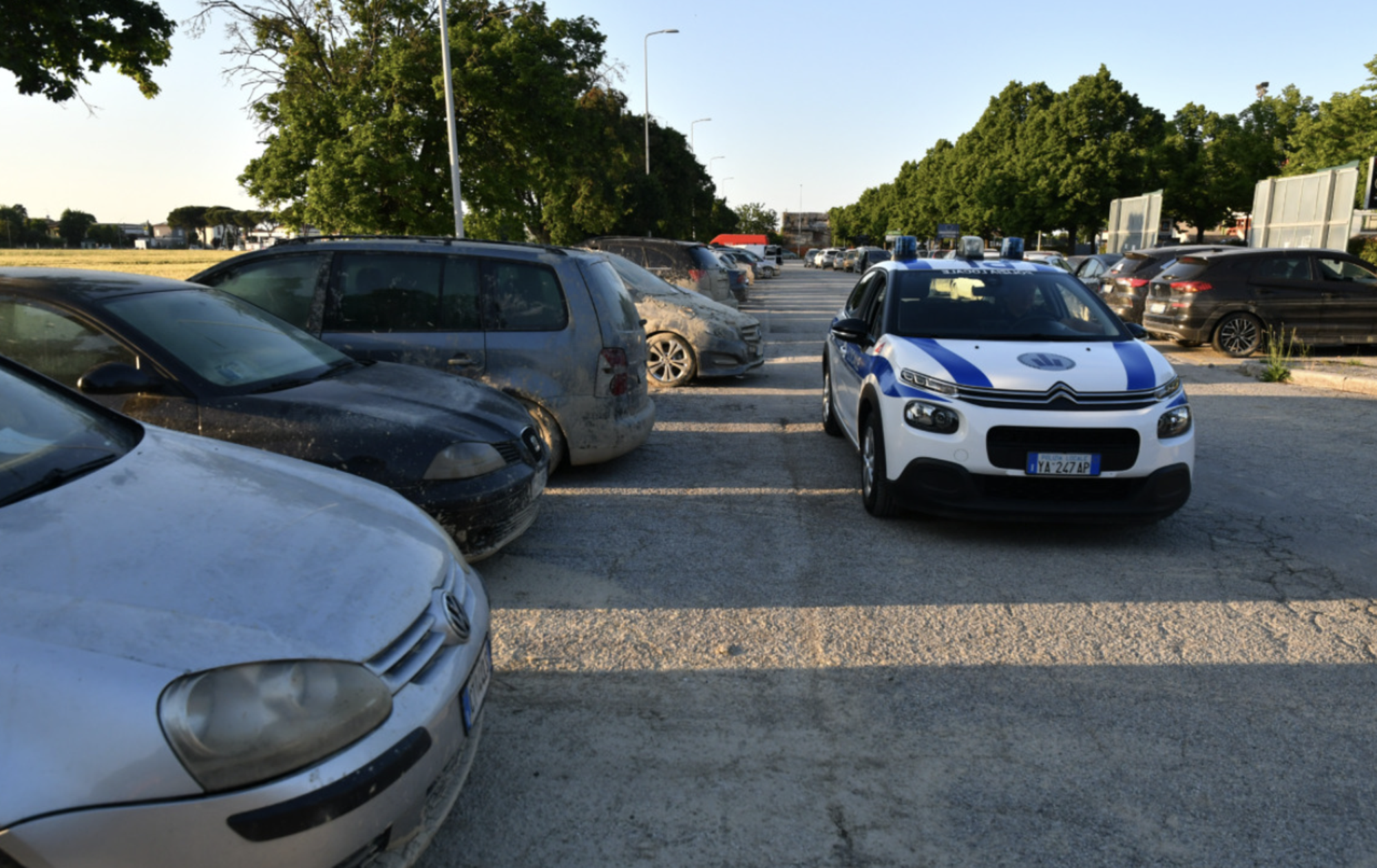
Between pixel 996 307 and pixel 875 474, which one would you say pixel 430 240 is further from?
pixel 996 307

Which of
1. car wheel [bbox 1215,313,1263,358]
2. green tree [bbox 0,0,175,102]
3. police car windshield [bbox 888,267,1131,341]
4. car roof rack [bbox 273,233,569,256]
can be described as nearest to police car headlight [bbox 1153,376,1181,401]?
police car windshield [bbox 888,267,1131,341]

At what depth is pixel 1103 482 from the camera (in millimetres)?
5016

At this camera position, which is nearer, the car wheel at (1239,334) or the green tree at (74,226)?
the car wheel at (1239,334)

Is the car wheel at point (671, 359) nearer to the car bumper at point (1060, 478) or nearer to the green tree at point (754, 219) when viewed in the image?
the car bumper at point (1060, 478)

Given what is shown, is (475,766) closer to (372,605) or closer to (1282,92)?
(372,605)

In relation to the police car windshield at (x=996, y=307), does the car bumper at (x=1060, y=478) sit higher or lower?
lower

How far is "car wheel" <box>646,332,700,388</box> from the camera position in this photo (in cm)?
1118

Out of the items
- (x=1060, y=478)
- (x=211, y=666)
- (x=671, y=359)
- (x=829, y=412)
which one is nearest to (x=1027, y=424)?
(x=1060, y=478)

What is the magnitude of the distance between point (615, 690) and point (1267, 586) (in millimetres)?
3473

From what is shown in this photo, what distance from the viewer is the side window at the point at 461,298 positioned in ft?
20.2

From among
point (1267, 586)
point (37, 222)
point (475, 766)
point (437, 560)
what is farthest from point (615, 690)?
point (37, 222)

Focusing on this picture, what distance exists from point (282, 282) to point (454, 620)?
15.2 feet

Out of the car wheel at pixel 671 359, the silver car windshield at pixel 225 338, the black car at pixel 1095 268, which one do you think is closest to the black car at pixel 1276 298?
the black car at pixel 1095 268

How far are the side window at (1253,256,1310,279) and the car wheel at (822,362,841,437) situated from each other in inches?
354
